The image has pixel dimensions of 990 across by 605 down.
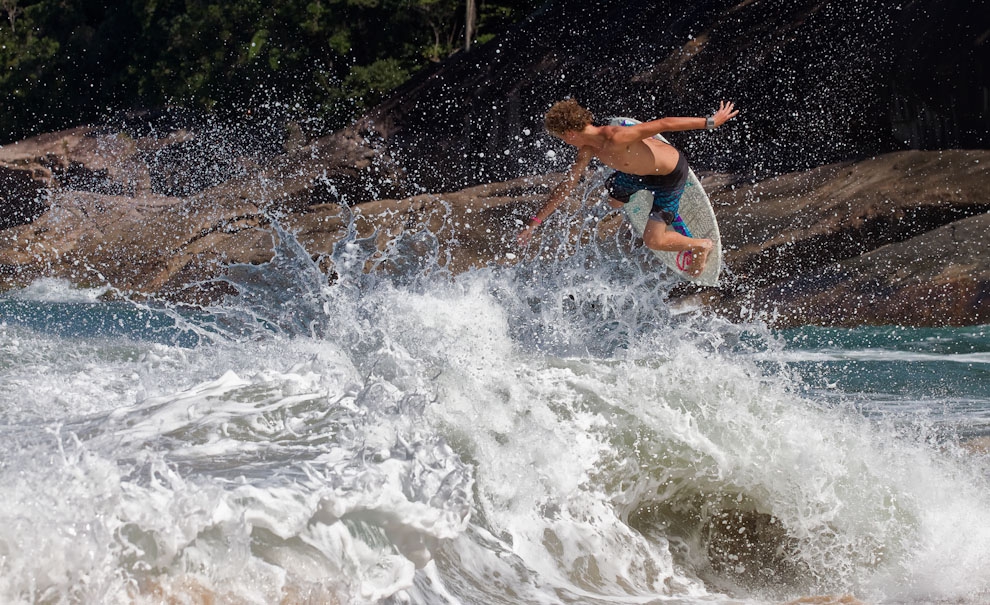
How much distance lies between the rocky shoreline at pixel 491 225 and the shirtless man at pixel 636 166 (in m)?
2.57

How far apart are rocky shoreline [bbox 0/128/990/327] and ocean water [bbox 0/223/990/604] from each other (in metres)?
2.73

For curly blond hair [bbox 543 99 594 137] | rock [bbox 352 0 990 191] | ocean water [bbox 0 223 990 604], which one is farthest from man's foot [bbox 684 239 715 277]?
rock [bbox 352 0 990 191]

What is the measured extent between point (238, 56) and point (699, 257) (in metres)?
17.6

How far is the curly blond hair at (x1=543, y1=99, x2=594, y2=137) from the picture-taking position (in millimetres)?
5129

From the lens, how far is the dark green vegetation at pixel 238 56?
20.0 meters

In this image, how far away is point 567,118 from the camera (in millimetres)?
5129

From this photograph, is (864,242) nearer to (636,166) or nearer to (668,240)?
(668,240)

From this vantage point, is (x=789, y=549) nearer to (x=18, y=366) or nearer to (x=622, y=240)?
(x=18, y=366)

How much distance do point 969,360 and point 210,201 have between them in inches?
444

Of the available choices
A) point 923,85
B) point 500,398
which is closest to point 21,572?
point 500,398

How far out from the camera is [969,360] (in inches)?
318

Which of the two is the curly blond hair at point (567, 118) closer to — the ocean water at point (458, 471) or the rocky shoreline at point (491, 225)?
the ocean water at point (458, 471)

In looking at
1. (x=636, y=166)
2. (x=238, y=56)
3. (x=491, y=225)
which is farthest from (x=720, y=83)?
(x=238, y=56)

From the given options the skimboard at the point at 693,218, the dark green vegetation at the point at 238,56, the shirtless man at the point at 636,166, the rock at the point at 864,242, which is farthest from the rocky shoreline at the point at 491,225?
the dark green vegetation at the point at 238,56
